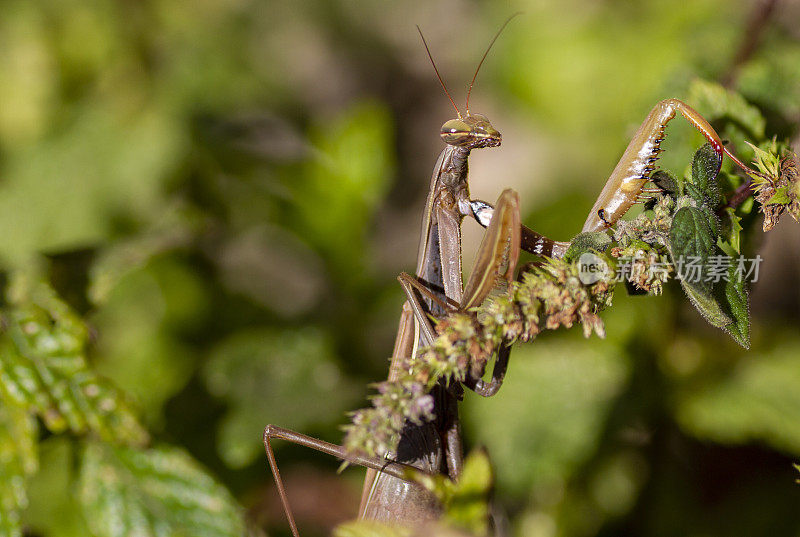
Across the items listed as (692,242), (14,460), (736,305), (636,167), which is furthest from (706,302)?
(14,460)

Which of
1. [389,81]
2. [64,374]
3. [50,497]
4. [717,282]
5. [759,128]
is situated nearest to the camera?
[717,282]

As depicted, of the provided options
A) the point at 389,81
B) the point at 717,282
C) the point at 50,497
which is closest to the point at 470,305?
the point at 717,282

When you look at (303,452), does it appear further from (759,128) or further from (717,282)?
(759,128)

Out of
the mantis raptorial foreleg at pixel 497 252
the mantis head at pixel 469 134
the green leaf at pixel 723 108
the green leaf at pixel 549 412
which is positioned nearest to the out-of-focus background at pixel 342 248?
the green leaf at pixel 549 412

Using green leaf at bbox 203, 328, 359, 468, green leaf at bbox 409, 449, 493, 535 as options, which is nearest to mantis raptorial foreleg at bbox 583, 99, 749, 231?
green leaf at bbox 409, 449, 493, 535

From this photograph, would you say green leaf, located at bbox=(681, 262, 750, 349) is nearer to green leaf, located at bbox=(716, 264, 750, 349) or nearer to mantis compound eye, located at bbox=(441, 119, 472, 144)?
green leaf, located at bbox=(716, 264, 750, 349)

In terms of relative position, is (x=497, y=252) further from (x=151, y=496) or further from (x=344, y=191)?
(x=344, y=191)
